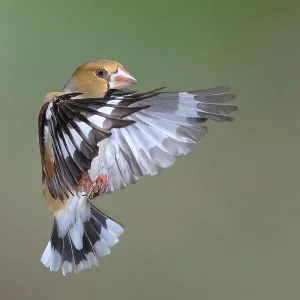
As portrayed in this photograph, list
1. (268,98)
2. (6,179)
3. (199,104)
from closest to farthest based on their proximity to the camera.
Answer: (199,104) < (6,179) < (268,98)

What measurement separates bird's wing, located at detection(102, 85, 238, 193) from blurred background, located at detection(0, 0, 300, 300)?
10.3 inches

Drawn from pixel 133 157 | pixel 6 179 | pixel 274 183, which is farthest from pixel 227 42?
pixel 6 179

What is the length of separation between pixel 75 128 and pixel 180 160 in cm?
55

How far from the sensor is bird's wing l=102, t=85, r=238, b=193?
30.4 inches

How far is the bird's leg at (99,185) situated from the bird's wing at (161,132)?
0.06ft

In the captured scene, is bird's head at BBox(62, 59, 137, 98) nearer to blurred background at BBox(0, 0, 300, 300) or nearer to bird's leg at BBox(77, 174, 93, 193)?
bird's leg at BBox(77, 174, 93, 193)

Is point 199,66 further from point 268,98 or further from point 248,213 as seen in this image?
point 248,213

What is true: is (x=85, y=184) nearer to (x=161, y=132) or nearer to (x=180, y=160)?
(x=161, y=132)

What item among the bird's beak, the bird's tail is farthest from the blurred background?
the bird's beak

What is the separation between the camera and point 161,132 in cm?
80

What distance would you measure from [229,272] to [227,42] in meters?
0.55

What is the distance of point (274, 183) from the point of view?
1121 millimetres

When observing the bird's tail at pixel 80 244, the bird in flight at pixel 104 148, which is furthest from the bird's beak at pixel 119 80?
the bird's tail at pixel 80 244

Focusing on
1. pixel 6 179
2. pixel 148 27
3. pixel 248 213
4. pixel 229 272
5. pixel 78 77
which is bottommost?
pixel 229 272
